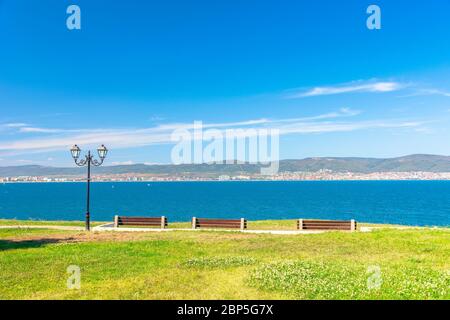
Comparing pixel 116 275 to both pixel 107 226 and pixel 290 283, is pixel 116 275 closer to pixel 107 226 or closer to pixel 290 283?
pixel 290 283

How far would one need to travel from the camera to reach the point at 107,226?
1198 inches

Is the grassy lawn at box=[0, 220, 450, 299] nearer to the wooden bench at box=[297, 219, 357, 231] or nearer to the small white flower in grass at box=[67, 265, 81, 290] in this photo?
the small white flower in grass at box=[67, 265, 81, 290]

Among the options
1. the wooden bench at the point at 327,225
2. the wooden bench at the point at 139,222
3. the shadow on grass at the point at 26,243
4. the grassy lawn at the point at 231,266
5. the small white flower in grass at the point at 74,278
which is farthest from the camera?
the wooden bench at the point at 139,222

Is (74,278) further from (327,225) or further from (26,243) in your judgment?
(327,225)

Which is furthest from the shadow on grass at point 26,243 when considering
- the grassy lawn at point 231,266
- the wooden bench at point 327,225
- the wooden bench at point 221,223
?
the wooden bench at point 327,225

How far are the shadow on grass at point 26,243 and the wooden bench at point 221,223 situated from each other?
29.7 feet

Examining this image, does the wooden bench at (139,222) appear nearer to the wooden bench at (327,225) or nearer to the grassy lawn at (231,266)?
the grassy lawn at (231,266)

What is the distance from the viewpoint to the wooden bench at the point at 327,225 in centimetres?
2684

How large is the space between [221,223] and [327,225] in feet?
23.7

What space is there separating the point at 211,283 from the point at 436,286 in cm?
642

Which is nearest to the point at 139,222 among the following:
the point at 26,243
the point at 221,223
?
the point at 221,223

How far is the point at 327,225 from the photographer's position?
89.5 ft

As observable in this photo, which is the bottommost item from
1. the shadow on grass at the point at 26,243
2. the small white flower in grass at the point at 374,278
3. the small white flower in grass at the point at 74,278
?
the shadow on grass at the point at 26,243
